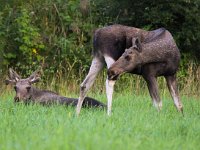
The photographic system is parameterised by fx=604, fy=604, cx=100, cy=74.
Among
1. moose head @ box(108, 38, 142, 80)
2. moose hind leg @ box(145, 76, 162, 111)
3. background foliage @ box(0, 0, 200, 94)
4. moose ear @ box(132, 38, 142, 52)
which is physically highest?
moose ear @ box(132, 38, 142, 52)

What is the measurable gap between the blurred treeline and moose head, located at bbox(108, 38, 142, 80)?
26.0ft

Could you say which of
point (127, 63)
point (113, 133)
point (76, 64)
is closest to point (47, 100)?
point (127, 63)

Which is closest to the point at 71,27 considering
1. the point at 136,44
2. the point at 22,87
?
the point at 22,87

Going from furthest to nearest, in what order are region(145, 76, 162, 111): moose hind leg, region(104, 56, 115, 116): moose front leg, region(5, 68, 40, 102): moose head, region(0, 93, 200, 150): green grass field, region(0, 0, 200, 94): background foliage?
region(0, 0, 200, 94): background foliage
region(5, 68, 40, 102): moose head
region(145, 76, 162, 111): moose hind leg
region(104, 56, 115, 116): moose front leg
region(0, 93, 200, 150): green grass field

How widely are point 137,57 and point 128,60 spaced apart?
0.62 ft

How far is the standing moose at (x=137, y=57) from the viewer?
448 inches

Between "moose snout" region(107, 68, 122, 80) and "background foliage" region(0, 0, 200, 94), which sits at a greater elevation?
"moose snout" region(107, 68, 122, 80)

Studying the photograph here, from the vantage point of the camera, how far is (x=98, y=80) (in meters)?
17.7

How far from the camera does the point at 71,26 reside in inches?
855

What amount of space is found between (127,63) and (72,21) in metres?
10.9

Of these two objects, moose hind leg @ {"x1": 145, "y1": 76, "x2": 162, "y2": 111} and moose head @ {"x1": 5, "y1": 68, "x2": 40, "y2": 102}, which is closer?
moose hind leg @ {"x1": 145, "y1": 76, "x2": 162, "y2": 111}

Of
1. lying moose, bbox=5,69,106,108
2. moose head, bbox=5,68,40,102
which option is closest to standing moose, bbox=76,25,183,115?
lying moose, bbox=5,69,106,108

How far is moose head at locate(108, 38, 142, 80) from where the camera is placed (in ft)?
37.0

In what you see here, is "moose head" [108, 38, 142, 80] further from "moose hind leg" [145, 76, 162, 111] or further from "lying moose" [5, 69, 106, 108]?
"lying moose" [5, 69, 106, 108]
